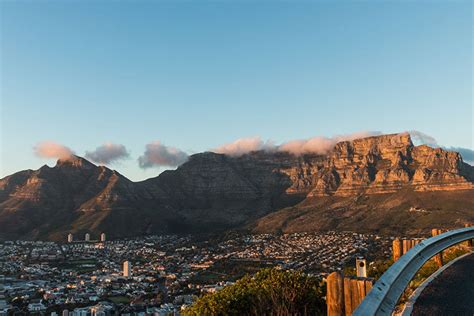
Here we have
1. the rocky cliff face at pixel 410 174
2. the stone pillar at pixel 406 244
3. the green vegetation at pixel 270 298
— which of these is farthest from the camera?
the rocky cliff face at pixel 410 174

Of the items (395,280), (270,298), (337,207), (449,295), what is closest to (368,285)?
(395,280)

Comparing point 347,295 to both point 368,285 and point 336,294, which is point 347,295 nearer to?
point 336,294

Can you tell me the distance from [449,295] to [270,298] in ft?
17.3

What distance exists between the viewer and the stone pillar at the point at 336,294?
525 centimetres

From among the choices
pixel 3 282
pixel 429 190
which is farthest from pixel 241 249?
pixel 429 190

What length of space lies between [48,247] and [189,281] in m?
83.2

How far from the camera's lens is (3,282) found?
8506cm

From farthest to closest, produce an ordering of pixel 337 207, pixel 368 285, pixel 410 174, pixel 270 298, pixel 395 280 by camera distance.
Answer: pixel 410 174 < pixel 337 207 < pixel 270 298 < pixel 395 280 < pixel 368 285

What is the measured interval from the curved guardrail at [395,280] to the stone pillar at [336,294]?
0.35m

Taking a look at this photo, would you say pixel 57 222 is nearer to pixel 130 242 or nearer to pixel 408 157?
pixel 130 242

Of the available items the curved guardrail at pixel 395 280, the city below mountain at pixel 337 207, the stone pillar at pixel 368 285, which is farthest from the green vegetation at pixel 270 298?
the city below mountain at pixel 337 207

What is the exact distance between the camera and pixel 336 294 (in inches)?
208

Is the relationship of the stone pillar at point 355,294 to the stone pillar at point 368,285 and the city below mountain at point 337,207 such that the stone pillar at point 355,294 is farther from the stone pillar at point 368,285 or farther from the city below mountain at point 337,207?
the city below mountain at point 337,207

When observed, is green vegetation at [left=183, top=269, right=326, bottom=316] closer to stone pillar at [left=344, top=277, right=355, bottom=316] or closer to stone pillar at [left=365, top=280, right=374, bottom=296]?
stone pillar at [left=344, top=277, right=355, bottom=316]
